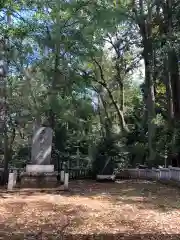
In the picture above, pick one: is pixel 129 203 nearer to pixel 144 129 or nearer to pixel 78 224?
pixel 78 224

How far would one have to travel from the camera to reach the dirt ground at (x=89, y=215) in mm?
5781

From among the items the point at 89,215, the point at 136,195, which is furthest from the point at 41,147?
the point at 89,215

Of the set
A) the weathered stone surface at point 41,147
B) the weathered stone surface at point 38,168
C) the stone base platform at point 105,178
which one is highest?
the weathered stone surface at point 41,147

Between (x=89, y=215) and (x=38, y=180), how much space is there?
17.2ft

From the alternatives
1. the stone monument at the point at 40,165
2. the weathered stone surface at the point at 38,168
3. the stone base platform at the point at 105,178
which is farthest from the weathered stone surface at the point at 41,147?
the stone base platform at the point at 105,178

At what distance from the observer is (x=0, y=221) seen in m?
6.70

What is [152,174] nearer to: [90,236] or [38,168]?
[38,168]

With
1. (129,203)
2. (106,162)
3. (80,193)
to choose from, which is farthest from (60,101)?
(129,203)

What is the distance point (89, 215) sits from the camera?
7.27 m

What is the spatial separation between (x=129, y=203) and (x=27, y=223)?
3.26 m

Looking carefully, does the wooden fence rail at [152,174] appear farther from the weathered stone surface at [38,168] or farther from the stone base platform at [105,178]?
the weathered stone surface at [38,168]

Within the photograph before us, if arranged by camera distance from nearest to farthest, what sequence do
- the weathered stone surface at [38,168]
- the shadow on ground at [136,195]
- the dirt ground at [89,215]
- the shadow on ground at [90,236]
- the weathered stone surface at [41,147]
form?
the shadow on ground at [90,236] < the dirt ground at [89,215] < the shadow on ground at [136,195] < the weathered stone surface at [38,168] < the weathered stone surface at [41,147]

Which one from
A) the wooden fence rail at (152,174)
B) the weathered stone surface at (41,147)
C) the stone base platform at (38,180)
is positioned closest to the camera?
the stone base platform at (38,180)

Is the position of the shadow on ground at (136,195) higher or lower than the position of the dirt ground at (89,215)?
higher
